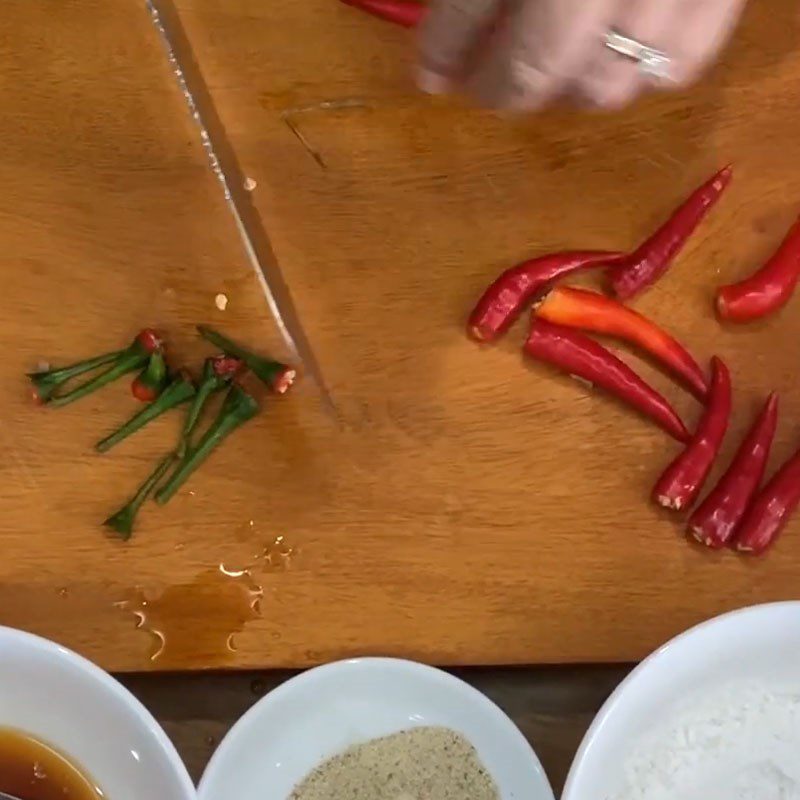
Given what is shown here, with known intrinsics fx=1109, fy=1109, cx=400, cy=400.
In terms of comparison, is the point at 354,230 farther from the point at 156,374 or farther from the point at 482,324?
the point at 156,374

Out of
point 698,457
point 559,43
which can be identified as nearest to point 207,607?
point 698,457

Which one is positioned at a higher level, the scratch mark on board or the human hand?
the human hand

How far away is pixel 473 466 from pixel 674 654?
0.38 meters

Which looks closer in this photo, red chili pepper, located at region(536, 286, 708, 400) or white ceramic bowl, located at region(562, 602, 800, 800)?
white ceramic bowl, located at region(562, 602, 800, 800)

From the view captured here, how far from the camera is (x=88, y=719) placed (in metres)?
1.53

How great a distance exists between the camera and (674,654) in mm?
1449

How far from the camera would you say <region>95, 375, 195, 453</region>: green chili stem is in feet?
5.23

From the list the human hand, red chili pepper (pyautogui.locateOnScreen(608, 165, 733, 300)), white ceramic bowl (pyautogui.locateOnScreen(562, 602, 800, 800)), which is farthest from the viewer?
red chili pepper (pyautogui.locateOnScreen(608, 165, 733, 300))

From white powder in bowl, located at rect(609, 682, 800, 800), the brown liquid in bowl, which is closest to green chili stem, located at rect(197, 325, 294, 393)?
the brown liquid in bowl

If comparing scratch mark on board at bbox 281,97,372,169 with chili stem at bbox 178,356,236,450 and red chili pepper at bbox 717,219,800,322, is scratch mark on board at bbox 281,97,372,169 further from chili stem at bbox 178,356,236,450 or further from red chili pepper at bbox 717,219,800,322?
red chili pepper at bbox 717,219,800,322

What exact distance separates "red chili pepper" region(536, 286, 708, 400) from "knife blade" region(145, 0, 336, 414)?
36cm

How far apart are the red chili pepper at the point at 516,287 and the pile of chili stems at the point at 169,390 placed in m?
0.29

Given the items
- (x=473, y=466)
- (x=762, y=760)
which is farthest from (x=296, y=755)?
(x=762, y=760)

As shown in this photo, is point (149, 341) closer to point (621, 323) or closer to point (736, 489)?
point (621, 323)
